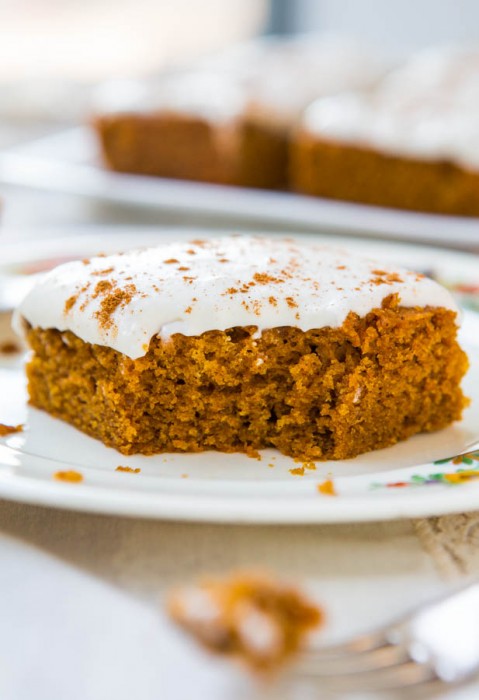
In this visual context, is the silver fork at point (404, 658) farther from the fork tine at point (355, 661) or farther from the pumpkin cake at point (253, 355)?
the pumpkin cake at point (253, 355)

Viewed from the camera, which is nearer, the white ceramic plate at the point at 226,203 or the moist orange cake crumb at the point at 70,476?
the moist orange cake crumb at the point at 70,476

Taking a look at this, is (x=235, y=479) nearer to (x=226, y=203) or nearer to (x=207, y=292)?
(x=207, y=292)

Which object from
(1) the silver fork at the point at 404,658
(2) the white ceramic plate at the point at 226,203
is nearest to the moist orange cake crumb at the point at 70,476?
(1) the silver fork at the point at 404,658

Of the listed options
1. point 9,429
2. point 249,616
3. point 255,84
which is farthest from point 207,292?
point 255,84

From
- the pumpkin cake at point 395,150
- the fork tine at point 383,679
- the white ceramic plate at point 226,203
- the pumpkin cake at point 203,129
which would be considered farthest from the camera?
the pumpkin cake at point 203,129

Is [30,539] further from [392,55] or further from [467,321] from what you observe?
[392,55]

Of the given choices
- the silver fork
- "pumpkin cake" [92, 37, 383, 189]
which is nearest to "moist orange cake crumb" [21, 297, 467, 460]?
the silver fork

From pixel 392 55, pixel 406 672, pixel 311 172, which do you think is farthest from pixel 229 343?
pixel 392 55
